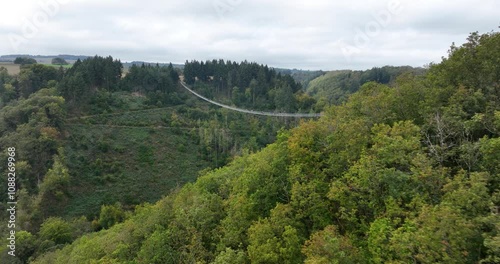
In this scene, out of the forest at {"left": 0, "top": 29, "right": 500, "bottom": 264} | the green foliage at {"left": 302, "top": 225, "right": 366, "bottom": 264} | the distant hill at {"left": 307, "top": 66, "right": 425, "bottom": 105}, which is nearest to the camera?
the forest at {"left": 0, "top": 29, "right": 500, "bottom": 264}

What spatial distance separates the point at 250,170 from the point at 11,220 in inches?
1305

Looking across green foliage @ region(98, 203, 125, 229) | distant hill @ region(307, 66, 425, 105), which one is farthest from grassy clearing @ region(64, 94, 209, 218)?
distant hill @ region(307, 66, 425, 105)

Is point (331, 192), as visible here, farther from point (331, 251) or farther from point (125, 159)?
point (125, 159)

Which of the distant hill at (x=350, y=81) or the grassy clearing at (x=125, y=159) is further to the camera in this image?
the distant hill at (x=350, y=81)

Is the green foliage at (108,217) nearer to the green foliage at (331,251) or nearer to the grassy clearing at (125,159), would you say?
the grassy clearing at (125,159)

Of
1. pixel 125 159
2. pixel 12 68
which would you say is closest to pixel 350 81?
pixel 125 159

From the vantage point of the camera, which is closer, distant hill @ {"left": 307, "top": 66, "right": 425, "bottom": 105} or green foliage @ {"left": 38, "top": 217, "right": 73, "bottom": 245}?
green foliage @ {"left": 38, "top": 217, "right": 73, "bottom": 245}

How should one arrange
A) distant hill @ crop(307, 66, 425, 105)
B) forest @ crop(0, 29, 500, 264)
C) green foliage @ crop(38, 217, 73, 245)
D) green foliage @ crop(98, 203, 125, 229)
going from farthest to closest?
1. distant hill @ crop(307, 66, 425, 105)
2. green foliage @ crop(98, 203, 125, 229)
3. green foliage @ crop(38, 217, 73, 245)
4. forest @ crop(0, 29, 500, 264)

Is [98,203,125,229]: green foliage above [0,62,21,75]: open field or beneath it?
beneath

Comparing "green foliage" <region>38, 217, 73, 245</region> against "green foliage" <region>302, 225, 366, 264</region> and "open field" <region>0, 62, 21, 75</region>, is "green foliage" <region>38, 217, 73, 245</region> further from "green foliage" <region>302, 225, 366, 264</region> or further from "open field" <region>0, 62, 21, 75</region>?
"open field" <region>0, 62, 21, 75</region>

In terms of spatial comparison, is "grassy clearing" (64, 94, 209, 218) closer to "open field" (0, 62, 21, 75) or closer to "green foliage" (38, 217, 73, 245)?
"green foliage" (38, 217, 73, 245)

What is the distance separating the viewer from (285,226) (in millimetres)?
15531

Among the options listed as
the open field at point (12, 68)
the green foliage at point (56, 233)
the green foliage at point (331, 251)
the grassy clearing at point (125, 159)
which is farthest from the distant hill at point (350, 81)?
the green foliage at point (331, 251)

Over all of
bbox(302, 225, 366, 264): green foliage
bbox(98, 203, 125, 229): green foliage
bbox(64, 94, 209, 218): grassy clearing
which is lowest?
bbox(98, 203, 125, 229): green foliage
